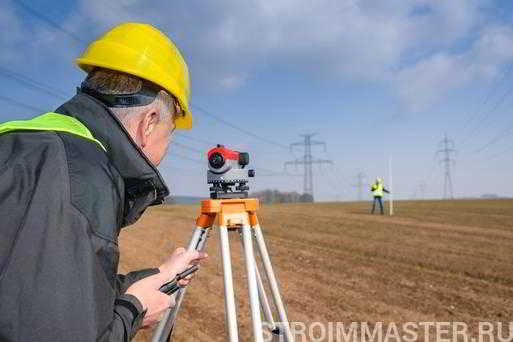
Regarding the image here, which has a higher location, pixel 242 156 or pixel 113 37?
pixel 113 37

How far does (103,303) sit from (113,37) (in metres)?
1.07

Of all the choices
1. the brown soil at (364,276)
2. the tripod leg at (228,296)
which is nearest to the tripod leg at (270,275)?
the tripod leg at (228,296)

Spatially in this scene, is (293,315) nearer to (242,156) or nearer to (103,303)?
(242,156)

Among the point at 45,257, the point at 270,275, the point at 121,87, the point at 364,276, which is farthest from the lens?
the point at 364,276

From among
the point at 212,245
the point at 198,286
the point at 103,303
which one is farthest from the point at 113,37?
the point at 212,245

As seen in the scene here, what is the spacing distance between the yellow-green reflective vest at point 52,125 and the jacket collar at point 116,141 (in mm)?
56

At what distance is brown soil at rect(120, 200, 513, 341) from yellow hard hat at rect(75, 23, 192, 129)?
11.4 ft

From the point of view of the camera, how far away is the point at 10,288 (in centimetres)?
93

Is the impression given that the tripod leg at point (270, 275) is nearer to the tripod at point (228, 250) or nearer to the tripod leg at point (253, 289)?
the tripod at point (228, 250)

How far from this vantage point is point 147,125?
1.53m

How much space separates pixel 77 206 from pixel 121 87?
2.08ft

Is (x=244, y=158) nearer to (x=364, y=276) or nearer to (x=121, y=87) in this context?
(x=121, y=87)

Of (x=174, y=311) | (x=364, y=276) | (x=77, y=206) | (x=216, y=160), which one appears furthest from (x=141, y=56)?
(x=364, y=276)

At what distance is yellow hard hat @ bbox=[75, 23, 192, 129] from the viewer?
61.1 inches
